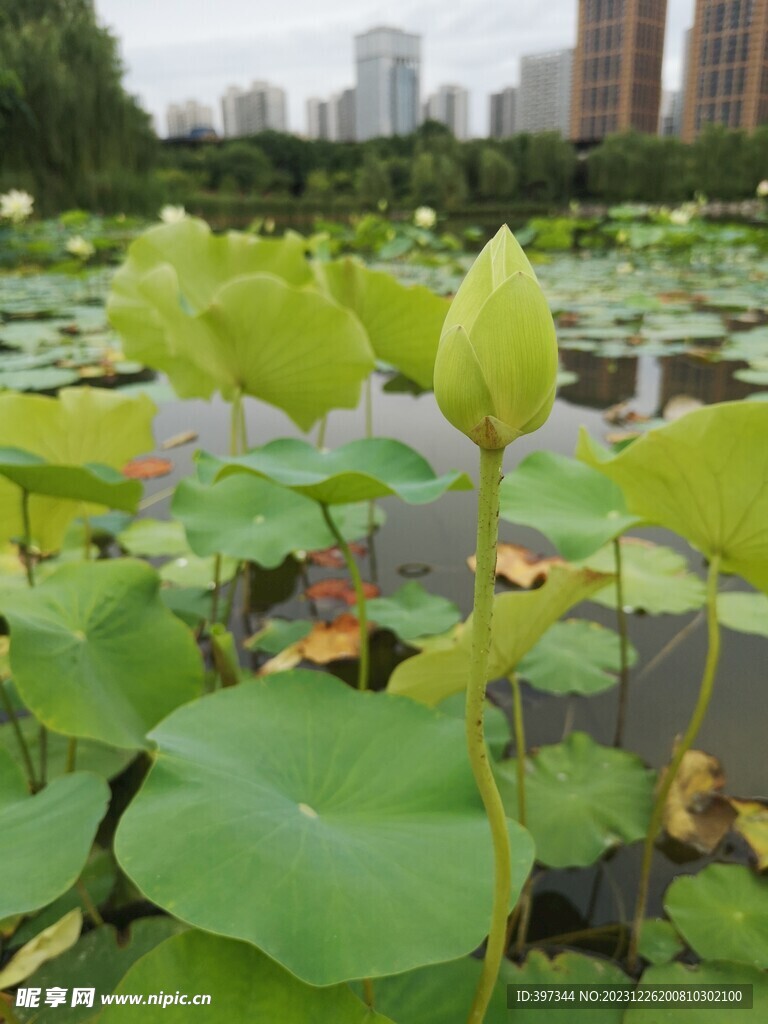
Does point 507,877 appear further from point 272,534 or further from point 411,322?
point 411,322

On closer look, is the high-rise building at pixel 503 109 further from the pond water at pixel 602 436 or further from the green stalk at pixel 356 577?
the green stalk at pixel 356 577

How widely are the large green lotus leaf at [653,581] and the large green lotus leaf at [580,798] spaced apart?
29cm

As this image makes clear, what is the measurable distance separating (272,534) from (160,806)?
43cm

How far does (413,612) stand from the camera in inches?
38.9

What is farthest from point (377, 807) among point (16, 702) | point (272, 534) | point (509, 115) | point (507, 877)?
point (509, 115)

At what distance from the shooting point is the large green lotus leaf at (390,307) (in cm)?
104

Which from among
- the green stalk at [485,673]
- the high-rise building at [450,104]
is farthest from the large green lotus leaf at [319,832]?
the high-rise building at [450,104]

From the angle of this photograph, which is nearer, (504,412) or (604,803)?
(504,412)

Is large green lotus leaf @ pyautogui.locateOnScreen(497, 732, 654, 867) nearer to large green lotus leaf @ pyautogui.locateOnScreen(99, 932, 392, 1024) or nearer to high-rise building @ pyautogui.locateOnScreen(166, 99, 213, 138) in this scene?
large green lotus leaf @ pyautogui.locateOnScreen(99, 932, 392, 1024)

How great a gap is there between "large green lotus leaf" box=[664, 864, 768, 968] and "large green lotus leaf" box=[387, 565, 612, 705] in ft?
0.77

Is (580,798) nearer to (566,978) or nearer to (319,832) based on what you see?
(566,978)

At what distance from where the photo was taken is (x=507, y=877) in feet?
1.07

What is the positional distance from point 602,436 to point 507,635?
1.22m

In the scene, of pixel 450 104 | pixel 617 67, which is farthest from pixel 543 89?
pixel 450 104
